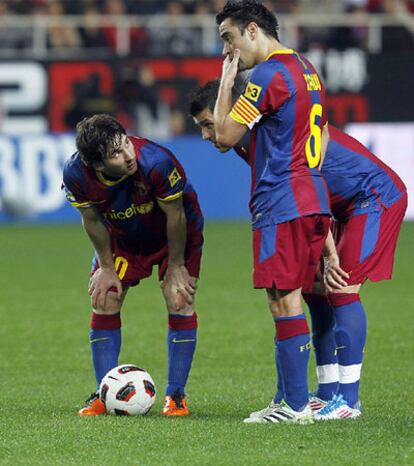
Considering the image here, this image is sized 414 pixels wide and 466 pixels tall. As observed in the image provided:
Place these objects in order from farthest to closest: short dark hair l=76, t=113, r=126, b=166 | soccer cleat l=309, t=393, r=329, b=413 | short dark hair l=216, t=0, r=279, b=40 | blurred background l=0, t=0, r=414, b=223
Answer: blurred background l=0, t=0, r=414, b=223, soccer cleat l=309, t=393, r=329, b=413, short dark hair l=76, t=113, r=126, b=166, short dark hair l=216, t=0, r=279, b=40

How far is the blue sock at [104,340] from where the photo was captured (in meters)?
6.98

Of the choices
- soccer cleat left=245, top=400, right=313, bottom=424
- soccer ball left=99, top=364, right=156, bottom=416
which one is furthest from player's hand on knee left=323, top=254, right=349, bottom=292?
soccer ball left=99, top=364, right=156, bottom=416

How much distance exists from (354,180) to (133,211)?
117cm

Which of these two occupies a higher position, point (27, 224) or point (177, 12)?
point (177, 12)

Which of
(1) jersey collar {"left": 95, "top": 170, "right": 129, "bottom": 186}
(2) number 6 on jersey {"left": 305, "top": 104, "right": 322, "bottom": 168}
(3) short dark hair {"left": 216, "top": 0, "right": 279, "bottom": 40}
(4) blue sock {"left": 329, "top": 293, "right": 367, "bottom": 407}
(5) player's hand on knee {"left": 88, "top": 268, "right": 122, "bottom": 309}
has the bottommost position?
(4) blue sock {"left": 329, "top": 293, "right": 367, "bottom": 407}

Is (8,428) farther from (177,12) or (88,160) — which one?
(177,12)

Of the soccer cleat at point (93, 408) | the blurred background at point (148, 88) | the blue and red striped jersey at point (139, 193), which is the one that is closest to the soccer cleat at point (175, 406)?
the soccer cleat at point (93, 408)

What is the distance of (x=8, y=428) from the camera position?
6.12m

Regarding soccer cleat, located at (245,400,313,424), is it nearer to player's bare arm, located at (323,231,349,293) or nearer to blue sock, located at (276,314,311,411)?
blue sock, located at (276,314,311,411)

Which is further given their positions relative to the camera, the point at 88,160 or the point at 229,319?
the point at 229,319

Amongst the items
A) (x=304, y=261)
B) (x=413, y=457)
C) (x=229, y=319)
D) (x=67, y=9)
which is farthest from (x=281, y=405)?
(x=67, y=9)

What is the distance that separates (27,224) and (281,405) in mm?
14353

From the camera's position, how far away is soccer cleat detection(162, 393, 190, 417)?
671 centimetres

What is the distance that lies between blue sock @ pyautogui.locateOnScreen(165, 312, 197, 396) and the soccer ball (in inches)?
7.9
